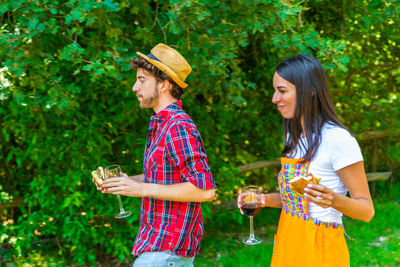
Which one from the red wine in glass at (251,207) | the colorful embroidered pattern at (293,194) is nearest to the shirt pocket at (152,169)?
the red wine in glass at (251,207)

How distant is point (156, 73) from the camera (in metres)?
2.24

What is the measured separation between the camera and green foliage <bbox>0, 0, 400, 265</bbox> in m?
3.08

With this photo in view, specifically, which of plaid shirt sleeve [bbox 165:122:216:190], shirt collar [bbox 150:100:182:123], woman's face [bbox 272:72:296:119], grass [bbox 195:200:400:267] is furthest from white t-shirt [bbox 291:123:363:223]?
grass [bbox 195:200:400:267]

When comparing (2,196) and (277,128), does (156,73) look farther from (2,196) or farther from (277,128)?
(277,128)

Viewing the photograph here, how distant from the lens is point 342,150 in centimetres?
185

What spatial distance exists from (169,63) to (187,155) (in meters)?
0.55

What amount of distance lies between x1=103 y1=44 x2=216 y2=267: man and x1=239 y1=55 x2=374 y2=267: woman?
417mm

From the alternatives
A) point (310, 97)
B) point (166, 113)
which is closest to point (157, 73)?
point (166, 113)

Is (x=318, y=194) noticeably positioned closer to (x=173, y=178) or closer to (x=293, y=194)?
(x=293, y=194)

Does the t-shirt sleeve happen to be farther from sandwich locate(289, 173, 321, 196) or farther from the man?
the man

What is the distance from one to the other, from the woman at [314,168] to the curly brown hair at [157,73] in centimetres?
55

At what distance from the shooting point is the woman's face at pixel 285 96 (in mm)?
2029

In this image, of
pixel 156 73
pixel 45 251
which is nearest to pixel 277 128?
pixel 45 251

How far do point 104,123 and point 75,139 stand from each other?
12.7 inches
